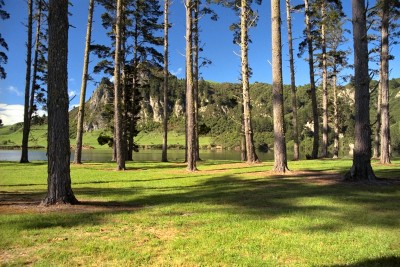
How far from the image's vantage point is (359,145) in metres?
11.8

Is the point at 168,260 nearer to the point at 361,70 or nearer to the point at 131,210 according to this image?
the point at 131,210

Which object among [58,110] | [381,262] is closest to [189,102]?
[58,110]

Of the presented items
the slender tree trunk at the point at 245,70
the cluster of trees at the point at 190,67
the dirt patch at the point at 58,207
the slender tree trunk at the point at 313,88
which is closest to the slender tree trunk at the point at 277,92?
the cluster of trees at the point at 190,67

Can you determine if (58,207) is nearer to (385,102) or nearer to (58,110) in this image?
(58,110)

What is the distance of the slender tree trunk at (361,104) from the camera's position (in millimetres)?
11609

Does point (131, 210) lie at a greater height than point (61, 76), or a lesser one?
lesser

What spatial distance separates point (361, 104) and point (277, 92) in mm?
3638

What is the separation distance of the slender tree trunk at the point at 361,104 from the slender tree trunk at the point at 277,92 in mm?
3121

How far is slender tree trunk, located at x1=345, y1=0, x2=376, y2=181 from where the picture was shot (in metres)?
11.6

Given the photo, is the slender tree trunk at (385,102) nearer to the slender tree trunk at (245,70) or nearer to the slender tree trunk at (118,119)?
the slender tree trunk at (245,70)

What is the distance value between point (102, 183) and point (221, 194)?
5464 mm

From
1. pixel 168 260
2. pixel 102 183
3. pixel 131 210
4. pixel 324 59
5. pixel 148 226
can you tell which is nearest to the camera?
pixel 168 260

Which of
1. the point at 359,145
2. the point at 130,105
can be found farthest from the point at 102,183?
the point at 130,105

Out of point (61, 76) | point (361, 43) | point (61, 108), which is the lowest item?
point (61, 108)
